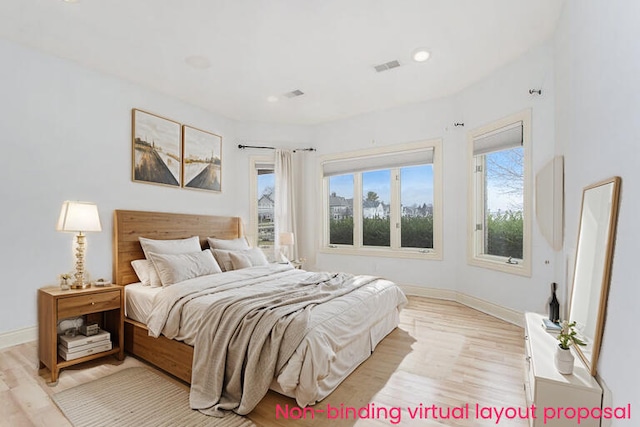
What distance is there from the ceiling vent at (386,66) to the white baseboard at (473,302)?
3.10 m

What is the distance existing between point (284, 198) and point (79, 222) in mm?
3093

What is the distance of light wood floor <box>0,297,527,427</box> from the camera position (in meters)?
1.95

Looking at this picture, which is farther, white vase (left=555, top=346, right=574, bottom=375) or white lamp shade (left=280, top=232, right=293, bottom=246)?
white lamp shade (left=280, top=232, right=293, bottom=246)

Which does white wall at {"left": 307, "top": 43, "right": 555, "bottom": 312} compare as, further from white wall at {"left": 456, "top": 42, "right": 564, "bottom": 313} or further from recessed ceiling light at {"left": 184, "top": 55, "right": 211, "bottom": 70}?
recessed ceiling light at {"left": 184, "top": 55, "right": 211, "bottom": 70}

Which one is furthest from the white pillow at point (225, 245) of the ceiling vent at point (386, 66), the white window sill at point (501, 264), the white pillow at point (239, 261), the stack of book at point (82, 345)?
the white window sill at point (501, 264)

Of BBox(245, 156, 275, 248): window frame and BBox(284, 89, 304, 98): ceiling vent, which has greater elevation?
BBox(284, 89, 304, 98): ceiling vent

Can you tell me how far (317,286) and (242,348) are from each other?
1062 mm

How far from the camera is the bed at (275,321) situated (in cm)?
199

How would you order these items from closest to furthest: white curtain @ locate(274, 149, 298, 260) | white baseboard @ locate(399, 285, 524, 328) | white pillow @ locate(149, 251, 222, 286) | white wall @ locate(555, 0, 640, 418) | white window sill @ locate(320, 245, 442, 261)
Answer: white wall @ locate(555, 0, 640, 418), white pillow @ locate(149, 251, 222, 286), white baseboard @ locate(399, 285, 524, 328), white window sill @ locate(320, 245, 442, 261), white curtain @ locate(274, 149, 298, 260)

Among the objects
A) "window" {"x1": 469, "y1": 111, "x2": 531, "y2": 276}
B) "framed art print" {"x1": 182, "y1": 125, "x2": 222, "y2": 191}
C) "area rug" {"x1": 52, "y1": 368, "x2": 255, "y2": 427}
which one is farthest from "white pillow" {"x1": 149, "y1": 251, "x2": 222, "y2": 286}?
"window" {"x1": 469, "y1": 111, "x2": 531, "y2": 276}

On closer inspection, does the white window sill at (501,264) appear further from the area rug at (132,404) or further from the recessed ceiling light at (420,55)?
the area rug at (132,404)

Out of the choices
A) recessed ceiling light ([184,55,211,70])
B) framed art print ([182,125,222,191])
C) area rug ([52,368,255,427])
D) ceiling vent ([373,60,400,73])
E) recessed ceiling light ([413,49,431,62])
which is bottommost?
area rug ([52,368,255,427])

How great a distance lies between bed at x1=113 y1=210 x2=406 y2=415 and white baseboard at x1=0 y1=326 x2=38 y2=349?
79cm

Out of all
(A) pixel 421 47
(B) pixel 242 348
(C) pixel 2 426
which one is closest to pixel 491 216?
(A) pixel 421 47
